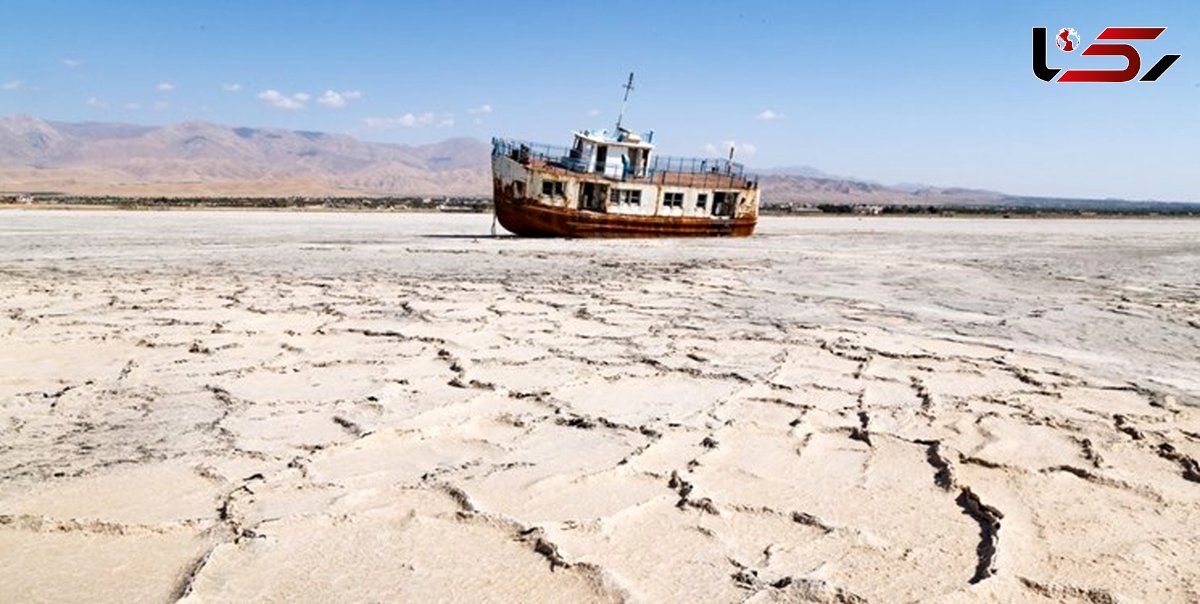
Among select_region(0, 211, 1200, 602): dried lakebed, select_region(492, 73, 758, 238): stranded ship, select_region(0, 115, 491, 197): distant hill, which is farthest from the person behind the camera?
select_region(0, 115, 491, 197): distant hill

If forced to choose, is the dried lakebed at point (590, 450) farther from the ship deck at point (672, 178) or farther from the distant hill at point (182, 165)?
the distant hill at point (182, 165)

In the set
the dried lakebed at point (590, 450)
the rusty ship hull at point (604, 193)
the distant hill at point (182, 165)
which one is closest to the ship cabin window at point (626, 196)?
the rusty ship hull at point (604, 193)

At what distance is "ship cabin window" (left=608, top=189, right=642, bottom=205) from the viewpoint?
894 inches

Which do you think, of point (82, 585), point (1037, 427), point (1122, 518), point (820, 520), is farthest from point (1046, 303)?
point (82, 585)

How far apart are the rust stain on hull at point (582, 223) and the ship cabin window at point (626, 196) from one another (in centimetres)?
44

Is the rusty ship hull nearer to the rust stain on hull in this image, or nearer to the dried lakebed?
the rust stain on hull

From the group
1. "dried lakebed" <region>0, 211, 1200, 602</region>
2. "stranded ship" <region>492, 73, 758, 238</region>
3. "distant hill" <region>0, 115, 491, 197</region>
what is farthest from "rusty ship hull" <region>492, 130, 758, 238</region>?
"distant hill" <region>0, 115, 491, 197</region>

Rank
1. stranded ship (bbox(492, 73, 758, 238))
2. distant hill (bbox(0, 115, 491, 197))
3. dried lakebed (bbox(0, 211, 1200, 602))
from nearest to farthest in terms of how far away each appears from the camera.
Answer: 1. dried lakebed (bbox(0, 211, 1200, 602))
2. stranded ship (bbox(492, 73, 758, 238))
3. distant hill (bbox(0, 115, 491, 197))

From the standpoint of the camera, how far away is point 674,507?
330cm

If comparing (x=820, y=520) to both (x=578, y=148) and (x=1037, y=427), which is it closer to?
(x=1037, y=427)

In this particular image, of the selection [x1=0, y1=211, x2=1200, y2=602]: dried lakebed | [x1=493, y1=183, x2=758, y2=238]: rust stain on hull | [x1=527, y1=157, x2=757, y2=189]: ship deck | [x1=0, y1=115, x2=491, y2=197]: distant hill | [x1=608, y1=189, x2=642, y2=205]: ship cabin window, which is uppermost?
[x1=0, y1=115, x2=491, y2=197]: distant hill

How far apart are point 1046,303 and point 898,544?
8.27 metres

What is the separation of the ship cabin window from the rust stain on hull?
1.44 feet

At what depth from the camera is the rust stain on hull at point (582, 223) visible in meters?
22.2
